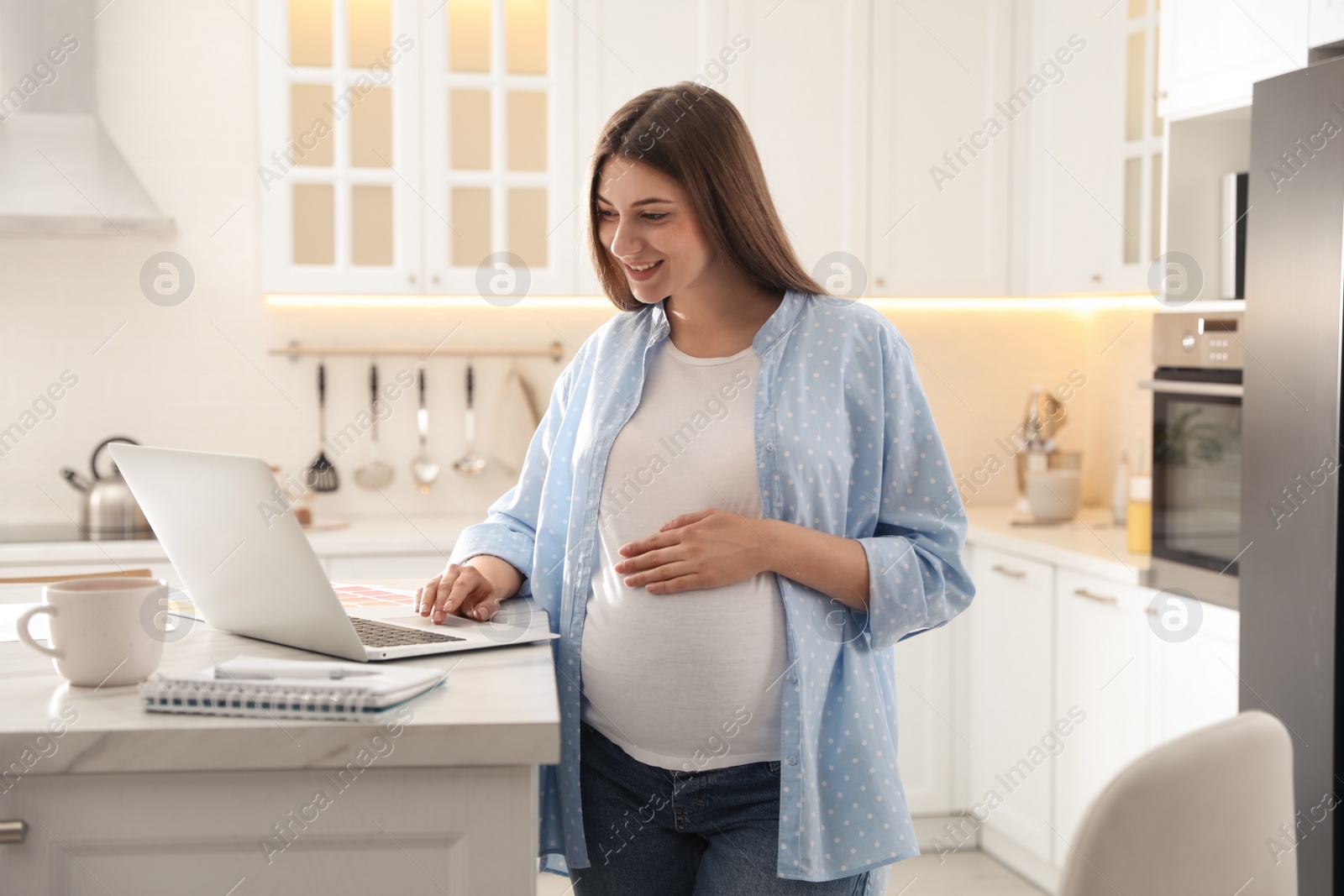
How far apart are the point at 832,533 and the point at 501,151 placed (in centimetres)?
209

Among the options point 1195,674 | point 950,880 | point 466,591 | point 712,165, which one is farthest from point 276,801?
point 950,880

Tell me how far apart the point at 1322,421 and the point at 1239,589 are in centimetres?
37

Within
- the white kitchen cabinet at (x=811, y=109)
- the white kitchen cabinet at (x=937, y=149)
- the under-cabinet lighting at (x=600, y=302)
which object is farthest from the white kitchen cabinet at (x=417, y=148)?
the white kitchen cabinet at (x=937, y=149)

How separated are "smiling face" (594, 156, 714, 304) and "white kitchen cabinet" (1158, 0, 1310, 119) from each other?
138cm

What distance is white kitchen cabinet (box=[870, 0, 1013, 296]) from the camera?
3096mm

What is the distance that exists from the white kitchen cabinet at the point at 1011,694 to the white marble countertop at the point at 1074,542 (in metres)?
0.04

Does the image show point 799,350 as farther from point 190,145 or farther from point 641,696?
point 190,145

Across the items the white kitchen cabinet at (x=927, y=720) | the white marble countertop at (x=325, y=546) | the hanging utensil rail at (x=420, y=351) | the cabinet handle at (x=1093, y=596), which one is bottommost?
the white kitchen cabinet at (x=927, y=720)

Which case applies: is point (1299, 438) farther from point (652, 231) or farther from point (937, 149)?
point (937, 149)

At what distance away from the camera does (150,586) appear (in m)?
0.98

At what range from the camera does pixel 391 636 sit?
1.09 m

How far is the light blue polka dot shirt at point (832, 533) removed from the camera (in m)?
1.12

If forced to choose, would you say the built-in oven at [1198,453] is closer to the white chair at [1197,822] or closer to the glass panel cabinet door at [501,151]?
the white chair at [1197,822]

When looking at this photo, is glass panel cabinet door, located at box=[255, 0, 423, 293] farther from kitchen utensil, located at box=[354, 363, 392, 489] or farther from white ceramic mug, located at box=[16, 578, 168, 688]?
white ceramic mug, located at box=[16, 578, 168, 688]
